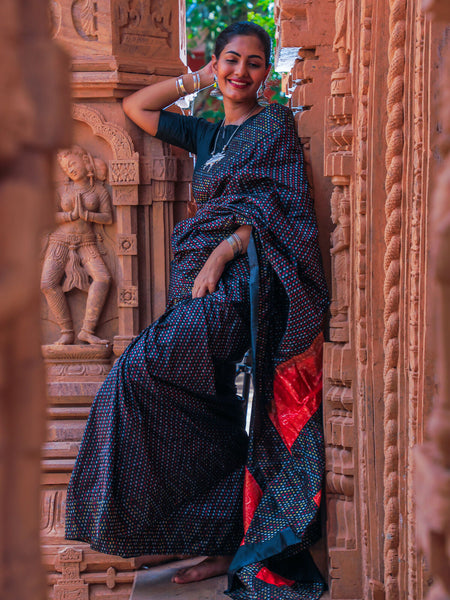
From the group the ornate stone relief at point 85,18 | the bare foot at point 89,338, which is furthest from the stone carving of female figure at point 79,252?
the ornate stone relief at point 85,18

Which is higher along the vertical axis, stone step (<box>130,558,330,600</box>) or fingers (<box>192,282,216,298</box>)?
fingers (<box>192,282,216,298</box>)

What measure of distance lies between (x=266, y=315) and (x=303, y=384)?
304 mm

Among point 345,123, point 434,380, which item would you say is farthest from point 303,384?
point 434,380

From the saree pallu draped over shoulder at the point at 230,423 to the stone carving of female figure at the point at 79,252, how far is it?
1.87ft

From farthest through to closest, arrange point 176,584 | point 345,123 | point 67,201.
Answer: point 67,201 → point 176,584 → point 345,123

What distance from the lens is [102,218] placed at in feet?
11.7

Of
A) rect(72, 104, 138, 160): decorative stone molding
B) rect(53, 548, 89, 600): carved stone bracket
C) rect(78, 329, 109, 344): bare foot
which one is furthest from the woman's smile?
rect(53, 548, 89, 600): carved stone bracket

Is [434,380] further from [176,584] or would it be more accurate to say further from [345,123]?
[176,584]

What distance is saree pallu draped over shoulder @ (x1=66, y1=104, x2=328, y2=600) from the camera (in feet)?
9.70

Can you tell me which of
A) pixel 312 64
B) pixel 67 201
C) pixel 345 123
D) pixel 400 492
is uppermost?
pixel 312 64

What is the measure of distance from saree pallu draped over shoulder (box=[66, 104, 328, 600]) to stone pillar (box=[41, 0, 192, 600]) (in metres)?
0.47

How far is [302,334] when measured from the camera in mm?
2988

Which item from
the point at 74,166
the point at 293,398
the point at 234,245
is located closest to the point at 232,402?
the point at 293,398

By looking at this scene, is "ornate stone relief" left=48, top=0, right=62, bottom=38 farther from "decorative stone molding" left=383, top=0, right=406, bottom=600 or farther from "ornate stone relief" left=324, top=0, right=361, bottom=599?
"decorative stone molding" left=383, top=0, right=406, bottom=600
